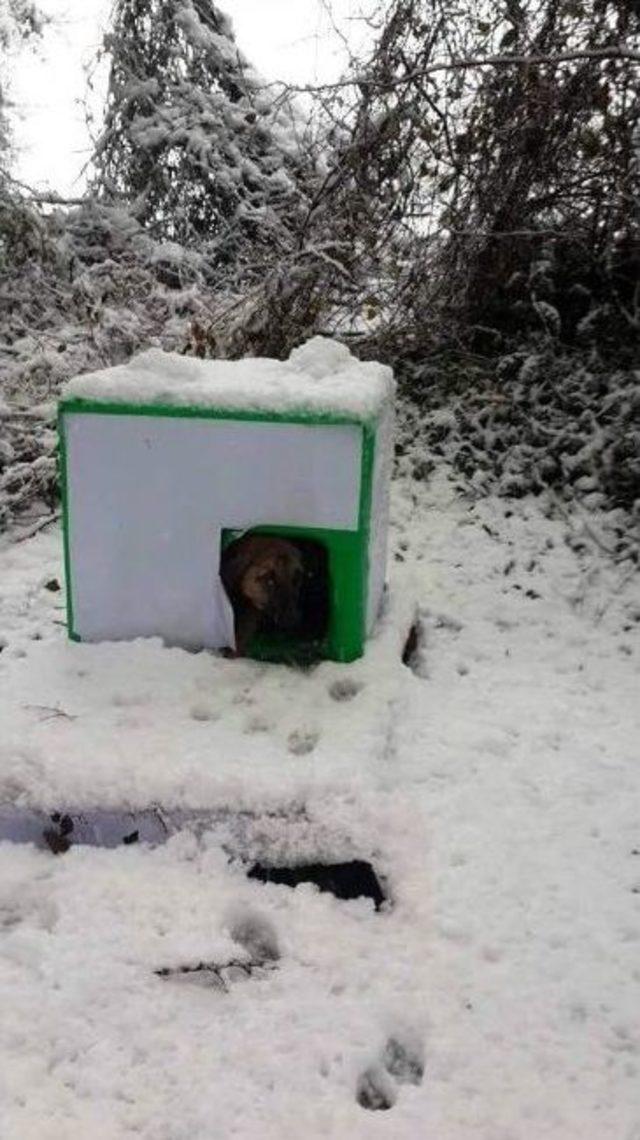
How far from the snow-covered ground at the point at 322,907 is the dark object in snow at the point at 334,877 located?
0.09 ft

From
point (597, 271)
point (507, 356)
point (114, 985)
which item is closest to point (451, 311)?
point (507, 356)

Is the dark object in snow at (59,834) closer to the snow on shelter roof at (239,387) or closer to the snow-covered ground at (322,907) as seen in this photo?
the snow-covered ground at (322,907)

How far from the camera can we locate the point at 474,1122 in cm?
175

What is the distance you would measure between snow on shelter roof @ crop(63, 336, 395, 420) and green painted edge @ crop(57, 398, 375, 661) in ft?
0.04

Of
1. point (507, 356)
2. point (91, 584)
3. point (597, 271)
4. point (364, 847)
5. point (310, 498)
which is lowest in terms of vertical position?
point (364, 847)

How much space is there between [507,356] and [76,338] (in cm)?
245

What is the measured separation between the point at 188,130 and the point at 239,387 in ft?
17.5

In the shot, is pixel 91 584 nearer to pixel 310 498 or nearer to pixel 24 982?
pixel 310 498

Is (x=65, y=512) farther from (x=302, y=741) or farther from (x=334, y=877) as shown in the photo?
(x=334, y=877)

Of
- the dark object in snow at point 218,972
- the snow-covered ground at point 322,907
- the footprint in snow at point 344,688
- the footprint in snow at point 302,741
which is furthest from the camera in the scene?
the footprint in snow at point 344,688

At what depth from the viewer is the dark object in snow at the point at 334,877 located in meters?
2.30

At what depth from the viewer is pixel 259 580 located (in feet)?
9.41

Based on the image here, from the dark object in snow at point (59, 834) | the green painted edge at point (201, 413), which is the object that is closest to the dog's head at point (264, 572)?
the green painted edge at point (201, 413)

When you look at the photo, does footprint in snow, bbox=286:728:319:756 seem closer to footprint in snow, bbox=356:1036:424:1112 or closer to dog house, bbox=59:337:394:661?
dog house, bbox=59:337:394:661
